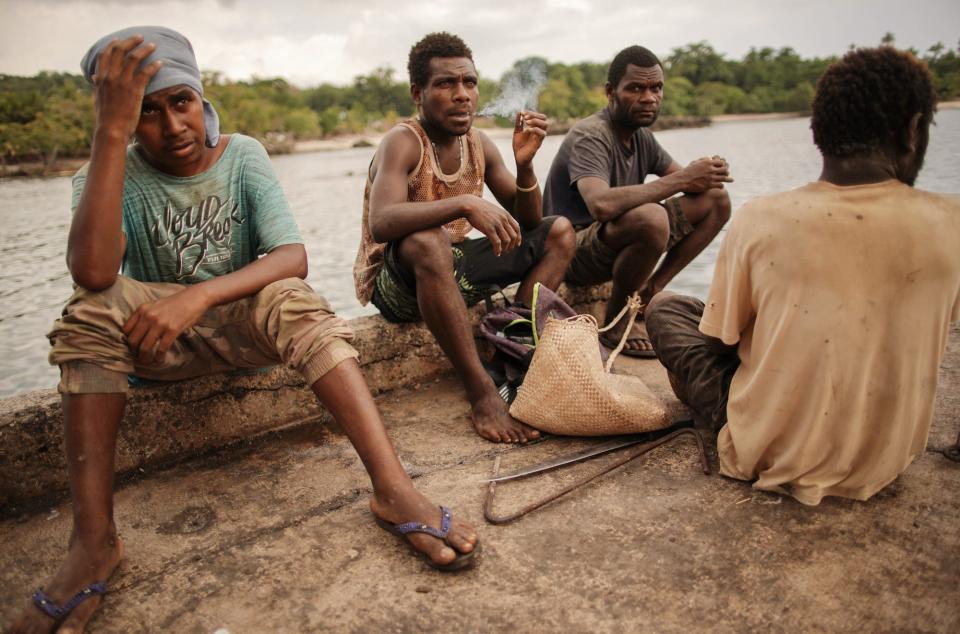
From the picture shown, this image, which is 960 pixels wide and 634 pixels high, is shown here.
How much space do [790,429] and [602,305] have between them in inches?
78.2

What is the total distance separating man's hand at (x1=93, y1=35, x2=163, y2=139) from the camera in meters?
1.73

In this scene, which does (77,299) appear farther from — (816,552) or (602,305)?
(602,305)

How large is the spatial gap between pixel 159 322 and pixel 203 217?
51 centimetres

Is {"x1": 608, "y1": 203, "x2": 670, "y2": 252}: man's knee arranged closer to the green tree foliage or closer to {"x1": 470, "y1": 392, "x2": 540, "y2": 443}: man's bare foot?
{"x1": 470, "y1": 392, "x2": 540, "y2": 443}: man's bare foot

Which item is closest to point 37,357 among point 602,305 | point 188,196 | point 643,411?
point 188,196

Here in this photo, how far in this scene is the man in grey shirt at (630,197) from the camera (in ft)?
10.5

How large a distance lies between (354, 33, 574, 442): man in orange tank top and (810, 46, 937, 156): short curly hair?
1.17m

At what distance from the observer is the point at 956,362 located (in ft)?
9.12

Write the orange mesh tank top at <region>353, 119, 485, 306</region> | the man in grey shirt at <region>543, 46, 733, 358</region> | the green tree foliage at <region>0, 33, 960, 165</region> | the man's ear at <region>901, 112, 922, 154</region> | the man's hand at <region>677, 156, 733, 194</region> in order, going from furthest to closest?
1. the green tree foliage at <region>0, 33, 960, 165</region>
2. the man's hand at <region>677, 156, 733, 194</region>
3. the man in grey shirt at <region>543, 46, 733, 358</region>
4. the orange mesh tank top at <region>353, 119, 485, 306</region>
5. the man's ear at <region>901, 112, 922, 154</region>

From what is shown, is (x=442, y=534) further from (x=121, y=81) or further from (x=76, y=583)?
(x=121, y=81)

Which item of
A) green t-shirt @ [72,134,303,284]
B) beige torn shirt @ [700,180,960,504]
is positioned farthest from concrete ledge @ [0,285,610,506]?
beige torn shirt @ [700,180,960,504]

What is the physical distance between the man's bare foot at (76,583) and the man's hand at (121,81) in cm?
110

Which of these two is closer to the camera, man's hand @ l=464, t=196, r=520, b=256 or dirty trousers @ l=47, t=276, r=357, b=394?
dirty trousers @ l=47, t=276, r=357, b=394

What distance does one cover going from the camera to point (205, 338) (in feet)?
7.00
